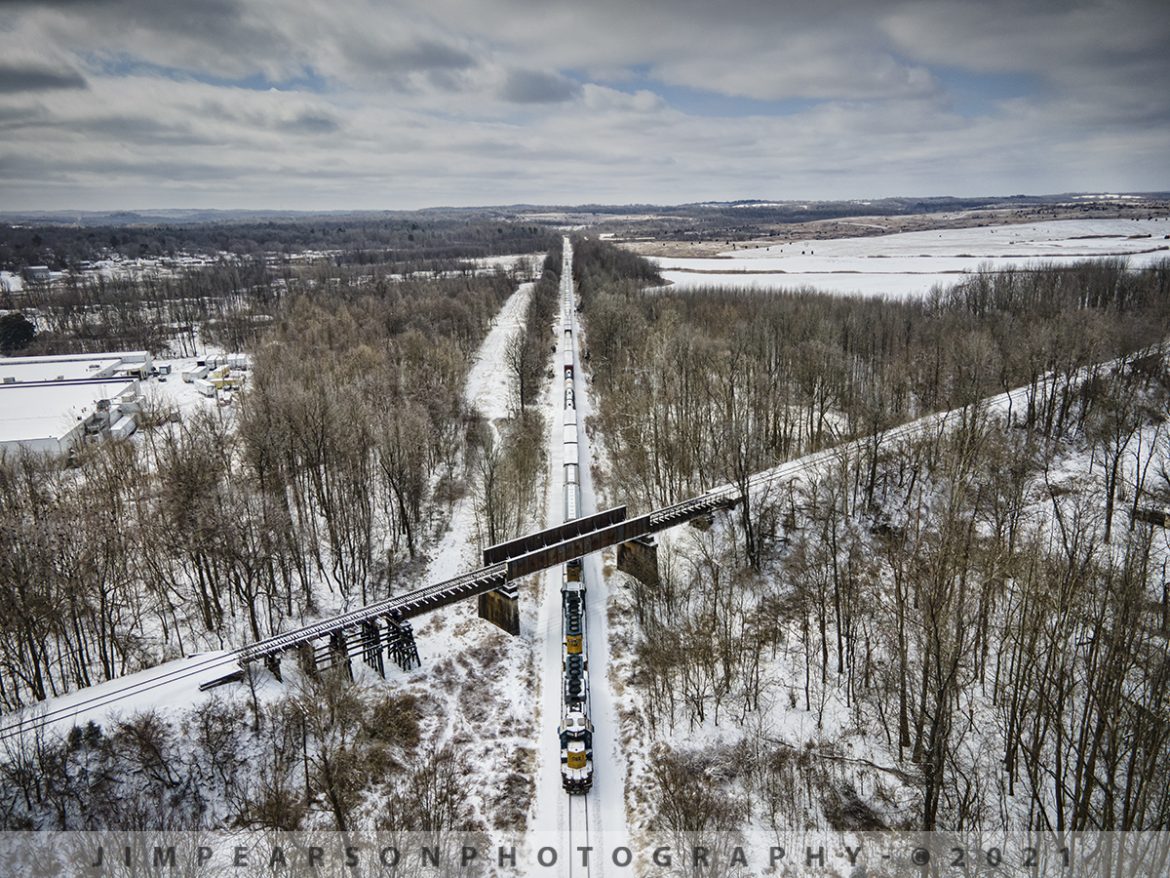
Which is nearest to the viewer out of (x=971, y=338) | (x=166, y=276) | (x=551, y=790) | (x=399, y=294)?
(x=551, y=790)

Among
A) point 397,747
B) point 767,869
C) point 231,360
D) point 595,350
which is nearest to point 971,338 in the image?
point 595,350

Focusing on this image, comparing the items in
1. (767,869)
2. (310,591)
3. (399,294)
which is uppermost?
(399,294)

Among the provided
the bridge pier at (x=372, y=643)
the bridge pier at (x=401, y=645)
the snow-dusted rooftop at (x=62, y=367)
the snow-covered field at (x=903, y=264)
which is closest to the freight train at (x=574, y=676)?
the bridge pier at (x=401, y=645)

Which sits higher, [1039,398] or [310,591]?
[1039,398]

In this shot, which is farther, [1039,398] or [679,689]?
[1039,398]

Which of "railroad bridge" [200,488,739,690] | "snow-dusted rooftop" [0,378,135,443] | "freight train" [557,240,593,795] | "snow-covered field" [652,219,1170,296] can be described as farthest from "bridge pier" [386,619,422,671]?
"snow-covered field" [652,219,1170,296]

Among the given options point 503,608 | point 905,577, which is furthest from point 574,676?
point 905,577

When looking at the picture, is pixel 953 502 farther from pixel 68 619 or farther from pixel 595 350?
pixel 595 350

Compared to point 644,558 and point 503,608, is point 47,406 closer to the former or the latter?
point 503,608
